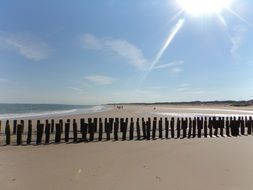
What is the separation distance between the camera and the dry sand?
6430mm

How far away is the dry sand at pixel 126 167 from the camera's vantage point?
6430mm

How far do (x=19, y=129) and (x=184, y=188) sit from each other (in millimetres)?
7923

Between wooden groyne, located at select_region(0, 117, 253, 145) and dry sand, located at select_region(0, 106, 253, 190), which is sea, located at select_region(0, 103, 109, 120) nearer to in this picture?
wooden groyne, located at select_region(0, 117, 253, 145)

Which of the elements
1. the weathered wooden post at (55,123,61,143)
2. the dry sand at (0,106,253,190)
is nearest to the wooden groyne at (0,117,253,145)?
the weathered wooden post at (55,123,61,143)

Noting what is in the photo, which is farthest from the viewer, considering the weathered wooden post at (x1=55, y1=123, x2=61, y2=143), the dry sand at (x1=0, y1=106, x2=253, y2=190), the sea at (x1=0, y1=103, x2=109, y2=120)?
the sea at (x1=0, y1=103, x2=109, y2=120)

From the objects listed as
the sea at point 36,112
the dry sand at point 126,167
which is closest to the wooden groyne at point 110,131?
the dry sand at point 126,167

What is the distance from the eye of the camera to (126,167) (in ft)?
25.8

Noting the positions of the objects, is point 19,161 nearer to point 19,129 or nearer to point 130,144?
point 19,129

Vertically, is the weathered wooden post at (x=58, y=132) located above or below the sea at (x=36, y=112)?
below

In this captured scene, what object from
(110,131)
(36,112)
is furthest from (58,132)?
(36,112)

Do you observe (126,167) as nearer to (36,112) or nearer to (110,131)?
(110,131)

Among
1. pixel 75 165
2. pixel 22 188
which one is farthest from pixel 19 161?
pixel 22 188

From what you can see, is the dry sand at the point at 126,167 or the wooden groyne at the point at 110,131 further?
the wooden groyne at the point at 110,131

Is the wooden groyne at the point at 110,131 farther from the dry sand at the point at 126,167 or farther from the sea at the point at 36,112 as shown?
the sea at the point at 36,112
